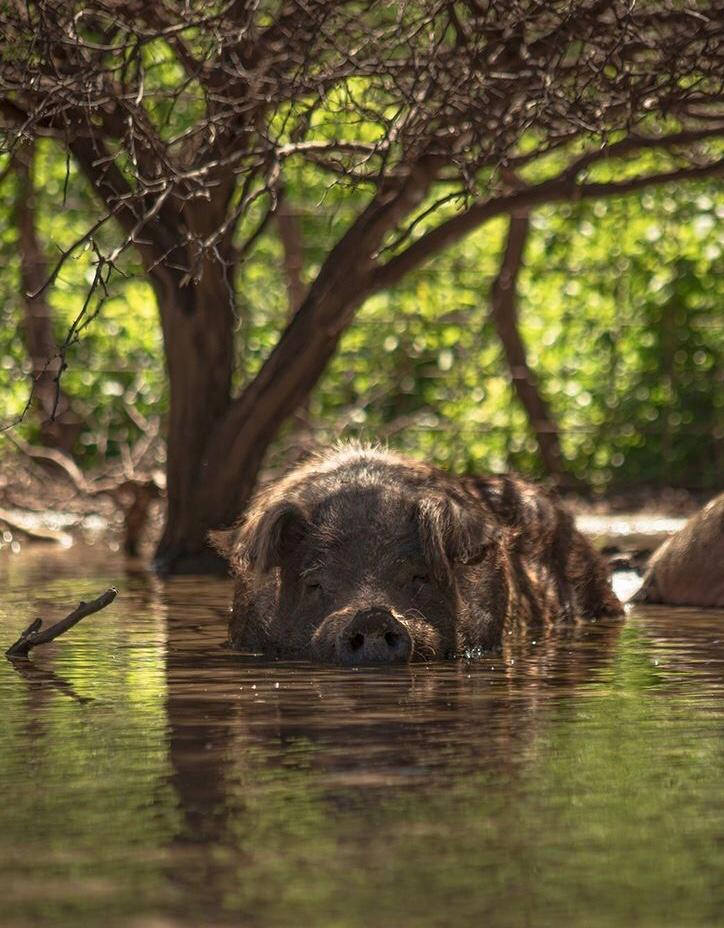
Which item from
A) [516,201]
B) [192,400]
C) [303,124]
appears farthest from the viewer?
[192,400]

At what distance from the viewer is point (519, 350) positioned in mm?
17844

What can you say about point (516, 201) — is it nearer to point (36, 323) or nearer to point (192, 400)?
point (192, 400)

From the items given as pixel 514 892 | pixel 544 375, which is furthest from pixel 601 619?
pixel 544 375

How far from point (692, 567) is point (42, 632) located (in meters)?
4.14

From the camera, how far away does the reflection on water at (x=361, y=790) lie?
169 inches

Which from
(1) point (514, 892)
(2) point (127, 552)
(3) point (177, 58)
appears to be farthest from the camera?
(2) point (127, 552)

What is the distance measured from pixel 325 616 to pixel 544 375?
1009 centimetres

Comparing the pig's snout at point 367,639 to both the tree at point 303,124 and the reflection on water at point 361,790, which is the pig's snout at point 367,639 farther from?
the tree at point 303,124

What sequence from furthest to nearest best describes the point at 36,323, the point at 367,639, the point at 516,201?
the point at 36,323 → the point at 516,201 → the point at 367,639

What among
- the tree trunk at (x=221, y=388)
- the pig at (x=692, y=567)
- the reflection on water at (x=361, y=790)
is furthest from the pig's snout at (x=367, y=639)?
the tree trunk at (x=221, y=388)

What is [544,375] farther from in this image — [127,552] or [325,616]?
[325,616]

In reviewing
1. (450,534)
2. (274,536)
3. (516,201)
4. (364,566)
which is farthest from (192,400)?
(364,566)

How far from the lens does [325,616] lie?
29.5ft

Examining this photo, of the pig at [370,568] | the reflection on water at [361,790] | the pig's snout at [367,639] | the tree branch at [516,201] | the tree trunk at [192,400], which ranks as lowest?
the reflection on water at [361,790]
